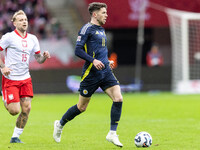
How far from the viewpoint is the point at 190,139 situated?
8.63 metres

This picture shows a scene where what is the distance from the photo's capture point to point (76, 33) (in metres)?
28.4

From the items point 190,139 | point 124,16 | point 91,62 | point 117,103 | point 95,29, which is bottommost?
point 190,139

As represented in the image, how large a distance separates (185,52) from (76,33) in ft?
22.7

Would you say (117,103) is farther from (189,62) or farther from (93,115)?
(189,62)

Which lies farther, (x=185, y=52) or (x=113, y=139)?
(x=185, y=52)

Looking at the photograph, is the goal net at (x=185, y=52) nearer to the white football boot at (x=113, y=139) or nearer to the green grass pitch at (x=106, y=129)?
the green grass pitch at (x=106, y=129)

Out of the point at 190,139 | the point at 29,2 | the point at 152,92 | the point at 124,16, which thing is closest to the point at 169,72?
the point at 152,92

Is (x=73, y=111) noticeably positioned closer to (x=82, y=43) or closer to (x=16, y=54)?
(x=82, y=43)

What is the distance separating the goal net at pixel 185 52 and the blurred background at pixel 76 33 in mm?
943

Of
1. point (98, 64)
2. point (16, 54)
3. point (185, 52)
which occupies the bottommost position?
point (98, 64)

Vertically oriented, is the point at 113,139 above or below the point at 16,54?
below

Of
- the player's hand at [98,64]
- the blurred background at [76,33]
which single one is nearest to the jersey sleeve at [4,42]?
the player's hand at [98,64]

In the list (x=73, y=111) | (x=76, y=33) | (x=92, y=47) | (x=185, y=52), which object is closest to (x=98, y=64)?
(x=92, y=47)

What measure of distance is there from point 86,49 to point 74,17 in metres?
21.5
